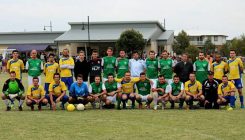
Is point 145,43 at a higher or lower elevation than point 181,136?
higher

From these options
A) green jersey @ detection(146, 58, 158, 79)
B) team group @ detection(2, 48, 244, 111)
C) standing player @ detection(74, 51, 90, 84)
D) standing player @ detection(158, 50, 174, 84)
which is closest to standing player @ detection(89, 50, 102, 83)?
team group @ detection(2, 48, 244, 111)

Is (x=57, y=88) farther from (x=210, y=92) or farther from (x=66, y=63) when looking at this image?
(x=210, y=92)

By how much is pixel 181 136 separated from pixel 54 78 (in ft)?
17.7

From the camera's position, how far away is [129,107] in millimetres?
12383

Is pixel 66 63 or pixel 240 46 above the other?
pixel 240 46

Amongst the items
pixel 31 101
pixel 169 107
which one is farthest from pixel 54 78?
pixel 169 107

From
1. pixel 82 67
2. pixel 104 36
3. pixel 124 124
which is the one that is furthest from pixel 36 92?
pixel 104 36

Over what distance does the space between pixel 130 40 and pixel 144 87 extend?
37.3 metres

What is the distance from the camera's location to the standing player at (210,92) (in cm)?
1173

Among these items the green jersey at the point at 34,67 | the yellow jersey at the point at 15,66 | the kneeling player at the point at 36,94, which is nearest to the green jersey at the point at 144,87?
the kneeling player at the point at 36,94

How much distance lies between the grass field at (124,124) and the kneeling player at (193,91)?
1.58ft

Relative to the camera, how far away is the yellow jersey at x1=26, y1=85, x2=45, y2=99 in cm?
1183

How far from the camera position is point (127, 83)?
40.3 feet

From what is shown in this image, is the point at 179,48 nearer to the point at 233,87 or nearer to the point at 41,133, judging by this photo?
the point at 233,87
